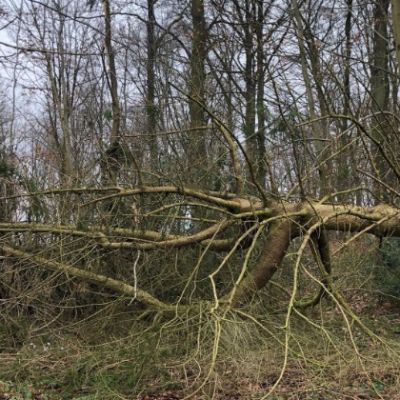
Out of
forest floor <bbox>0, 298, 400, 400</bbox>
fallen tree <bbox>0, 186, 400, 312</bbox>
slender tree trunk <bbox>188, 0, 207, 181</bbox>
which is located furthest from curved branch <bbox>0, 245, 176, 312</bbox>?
slender tree trunk <bbox>188, 0, 207, 181</bbox>

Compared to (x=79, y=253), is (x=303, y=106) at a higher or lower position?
higher

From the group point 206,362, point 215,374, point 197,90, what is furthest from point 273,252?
point 197,90

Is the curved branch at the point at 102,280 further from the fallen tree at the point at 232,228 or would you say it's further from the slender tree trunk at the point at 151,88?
the slender tree trunk at the point at 151,88

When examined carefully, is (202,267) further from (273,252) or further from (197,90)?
(197,90)

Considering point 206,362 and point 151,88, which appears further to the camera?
point 151,88

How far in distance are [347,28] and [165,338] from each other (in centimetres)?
1173

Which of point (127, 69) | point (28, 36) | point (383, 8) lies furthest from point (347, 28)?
point (28, 36)

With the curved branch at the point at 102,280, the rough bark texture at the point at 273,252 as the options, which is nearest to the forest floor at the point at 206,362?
the curved branch at the point at 102,280

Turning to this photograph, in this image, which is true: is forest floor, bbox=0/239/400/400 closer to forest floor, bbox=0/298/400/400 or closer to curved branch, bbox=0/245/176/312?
forest floor, bbox=0/298/400/400

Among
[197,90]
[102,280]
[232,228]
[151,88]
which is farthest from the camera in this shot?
[151,88]

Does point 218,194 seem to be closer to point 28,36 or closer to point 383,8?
point 383,8

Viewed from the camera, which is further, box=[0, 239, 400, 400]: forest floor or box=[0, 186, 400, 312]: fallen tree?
box=[0, 186, 400, 312]: fallen tree

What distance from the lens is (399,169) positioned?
7.07 metres

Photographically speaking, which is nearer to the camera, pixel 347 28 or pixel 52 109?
pixel 347 28
